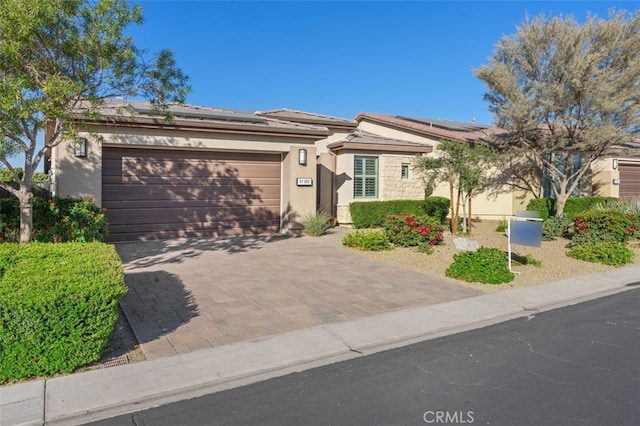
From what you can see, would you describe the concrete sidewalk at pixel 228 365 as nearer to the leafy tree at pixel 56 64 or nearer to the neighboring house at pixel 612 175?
the leafy tree at pixel 56 64

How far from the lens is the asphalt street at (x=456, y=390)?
356cm

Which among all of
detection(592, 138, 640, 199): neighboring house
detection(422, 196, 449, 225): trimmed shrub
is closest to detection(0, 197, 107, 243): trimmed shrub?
detection(422, 196, 449, 225): trimmed shrub

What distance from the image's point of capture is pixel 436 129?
63.5 ft

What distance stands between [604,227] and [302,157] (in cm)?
839

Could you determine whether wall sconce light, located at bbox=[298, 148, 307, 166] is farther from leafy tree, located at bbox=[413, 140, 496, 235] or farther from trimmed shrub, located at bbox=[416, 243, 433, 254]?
trimmed shrub, located at bbox=[416, 243, 433, 254]

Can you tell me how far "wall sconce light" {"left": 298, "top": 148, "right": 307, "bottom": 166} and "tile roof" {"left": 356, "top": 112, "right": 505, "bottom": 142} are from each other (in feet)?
22.0

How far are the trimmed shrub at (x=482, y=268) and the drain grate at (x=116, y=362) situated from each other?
605 centimetres

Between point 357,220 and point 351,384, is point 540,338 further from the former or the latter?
point 357,220

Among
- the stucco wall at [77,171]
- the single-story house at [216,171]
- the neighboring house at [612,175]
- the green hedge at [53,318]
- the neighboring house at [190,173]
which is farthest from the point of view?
the neighboring house at [612,175]

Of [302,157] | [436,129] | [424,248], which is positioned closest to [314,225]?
[302,157]

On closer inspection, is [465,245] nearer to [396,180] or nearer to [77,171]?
[396,180]

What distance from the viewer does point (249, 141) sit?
1295 centimetres

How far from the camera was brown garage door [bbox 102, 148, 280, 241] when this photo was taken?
11.6 metres

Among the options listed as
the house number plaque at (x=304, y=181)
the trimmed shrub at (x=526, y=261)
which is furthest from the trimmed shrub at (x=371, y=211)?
the trimmed shrub at (x=526, y=261)
